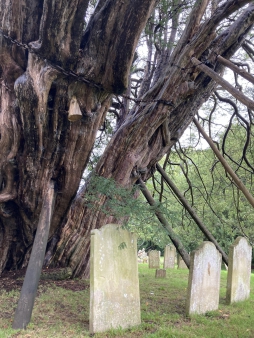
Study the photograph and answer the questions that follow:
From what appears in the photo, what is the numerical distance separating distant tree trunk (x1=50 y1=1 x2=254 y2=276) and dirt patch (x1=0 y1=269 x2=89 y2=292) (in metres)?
0.27

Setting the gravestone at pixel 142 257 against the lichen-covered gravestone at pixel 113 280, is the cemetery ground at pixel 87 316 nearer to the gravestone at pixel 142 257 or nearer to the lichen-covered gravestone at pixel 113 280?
the lichen-covered gravestone at pixel 113 280

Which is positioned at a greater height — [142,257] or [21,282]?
[21,282]

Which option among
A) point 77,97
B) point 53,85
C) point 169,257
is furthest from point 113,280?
point 169,257

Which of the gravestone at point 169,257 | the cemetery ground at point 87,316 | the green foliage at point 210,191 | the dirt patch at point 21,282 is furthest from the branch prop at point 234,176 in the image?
the gravestone at point 169,257

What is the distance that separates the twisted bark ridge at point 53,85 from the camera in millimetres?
2869

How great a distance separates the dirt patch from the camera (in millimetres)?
3963

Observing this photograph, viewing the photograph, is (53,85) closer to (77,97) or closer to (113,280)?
(77,97)

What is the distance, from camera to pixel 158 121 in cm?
429

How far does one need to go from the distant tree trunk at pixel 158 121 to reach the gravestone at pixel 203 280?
1.51 m

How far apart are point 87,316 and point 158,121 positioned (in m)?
2.79

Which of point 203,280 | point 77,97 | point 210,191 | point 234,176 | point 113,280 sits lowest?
point 203,280

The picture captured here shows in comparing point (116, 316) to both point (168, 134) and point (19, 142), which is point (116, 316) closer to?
point (19, 142)

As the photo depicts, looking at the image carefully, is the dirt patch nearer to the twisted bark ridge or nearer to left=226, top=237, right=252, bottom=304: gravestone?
the twisted bark ridge

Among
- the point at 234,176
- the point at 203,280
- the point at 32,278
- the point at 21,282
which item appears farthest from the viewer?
the point at 234,176
